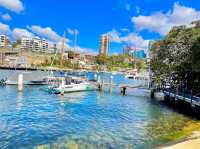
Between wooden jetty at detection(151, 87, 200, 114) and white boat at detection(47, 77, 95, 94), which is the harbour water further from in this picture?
white boat at detection(47, 77, 95, 94)

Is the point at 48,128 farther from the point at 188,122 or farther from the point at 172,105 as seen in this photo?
the point at 172,105

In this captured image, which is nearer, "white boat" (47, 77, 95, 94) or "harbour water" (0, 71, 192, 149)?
"harbour water" (0, 71, 192, 149)

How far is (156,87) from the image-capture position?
67.9 m

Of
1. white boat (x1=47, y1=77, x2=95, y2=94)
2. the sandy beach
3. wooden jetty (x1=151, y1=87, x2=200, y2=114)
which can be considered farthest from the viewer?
white boat (x1=47, y1=77, x2=95, y2=94)

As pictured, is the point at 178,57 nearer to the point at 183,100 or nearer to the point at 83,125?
the point at 183,100

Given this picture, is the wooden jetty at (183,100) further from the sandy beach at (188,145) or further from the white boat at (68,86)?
the white boat at (68,86)

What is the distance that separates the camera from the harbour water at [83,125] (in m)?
27.4

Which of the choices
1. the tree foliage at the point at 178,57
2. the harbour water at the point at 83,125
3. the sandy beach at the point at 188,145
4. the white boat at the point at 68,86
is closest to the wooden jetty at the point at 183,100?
the tree foliage at the point at 178,57

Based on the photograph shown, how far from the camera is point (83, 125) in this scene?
3550cm

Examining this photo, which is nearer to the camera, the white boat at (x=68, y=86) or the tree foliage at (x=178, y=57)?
the tree foliage at (x=178, y=57)

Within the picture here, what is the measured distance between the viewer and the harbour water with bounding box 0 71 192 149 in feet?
89.9

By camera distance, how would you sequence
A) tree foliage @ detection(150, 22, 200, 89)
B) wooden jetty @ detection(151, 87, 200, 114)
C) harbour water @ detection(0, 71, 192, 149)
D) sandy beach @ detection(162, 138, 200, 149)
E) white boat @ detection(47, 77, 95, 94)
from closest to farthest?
sandy beach @ detection(162, 138, 200, 149)
harbour water @ detection(0, 71, 192, 149)
wooden jetty @ detection(151, 87, 200, 114)
tree foliage @ detection(150, 22, 200, 89)
white boat @ detection(47, 77, 95, 94)

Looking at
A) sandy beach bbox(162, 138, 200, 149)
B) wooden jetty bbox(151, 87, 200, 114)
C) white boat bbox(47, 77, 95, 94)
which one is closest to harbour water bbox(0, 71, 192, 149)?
wooden jetty bbox(151, 87, 200, 114)

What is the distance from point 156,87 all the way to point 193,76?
16.7 metres
